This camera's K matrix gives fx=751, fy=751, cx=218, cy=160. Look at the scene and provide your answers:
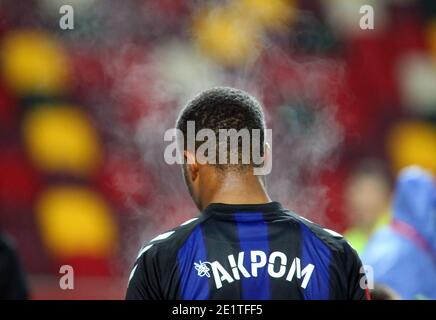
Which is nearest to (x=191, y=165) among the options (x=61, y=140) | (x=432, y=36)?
(x=61, y=140)

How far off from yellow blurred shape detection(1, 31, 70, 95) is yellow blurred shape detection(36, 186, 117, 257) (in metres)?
0.76

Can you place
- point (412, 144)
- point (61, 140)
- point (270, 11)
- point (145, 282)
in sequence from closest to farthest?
1. point (145, 282)
2. point (412, 144)
3. point (61, 140)
4. point (270, 11)

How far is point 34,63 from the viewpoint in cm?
543

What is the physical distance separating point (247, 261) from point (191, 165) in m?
0.23

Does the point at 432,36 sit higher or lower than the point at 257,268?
higher

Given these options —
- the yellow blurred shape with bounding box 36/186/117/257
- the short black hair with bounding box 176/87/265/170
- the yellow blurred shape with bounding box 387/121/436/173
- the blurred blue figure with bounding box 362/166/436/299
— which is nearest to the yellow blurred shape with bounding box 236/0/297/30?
the yellow blurred shape with bounding box 387/121/436/173

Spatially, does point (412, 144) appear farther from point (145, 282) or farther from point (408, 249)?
point (145, 282)

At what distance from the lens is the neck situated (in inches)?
59.7

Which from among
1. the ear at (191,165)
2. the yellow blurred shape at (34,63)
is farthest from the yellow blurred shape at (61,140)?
the ear at (191,165)

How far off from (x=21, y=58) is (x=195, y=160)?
4.21 meters

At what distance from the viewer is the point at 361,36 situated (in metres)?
5.42

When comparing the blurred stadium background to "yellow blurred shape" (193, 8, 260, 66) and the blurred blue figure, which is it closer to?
"yellow blurred shape" (193, 8, 260, 66)

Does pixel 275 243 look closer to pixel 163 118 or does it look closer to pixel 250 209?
pixel 250 209
